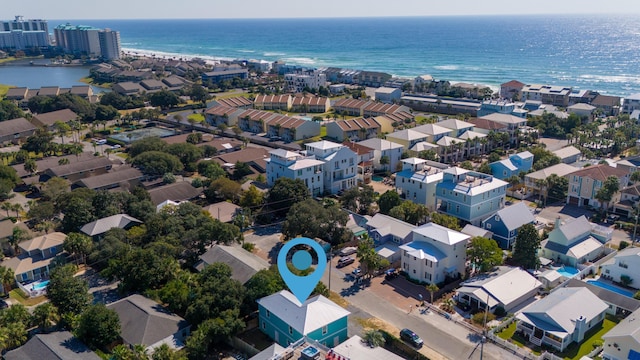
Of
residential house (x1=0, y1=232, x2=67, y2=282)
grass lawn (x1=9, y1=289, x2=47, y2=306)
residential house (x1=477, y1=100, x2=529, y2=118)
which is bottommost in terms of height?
grass lawn (x1=9, y1=289, x2=47, y2=306)

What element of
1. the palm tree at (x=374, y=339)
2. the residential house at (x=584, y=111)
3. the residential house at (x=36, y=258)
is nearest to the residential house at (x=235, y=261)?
the palm tree at (x=374, y=339)

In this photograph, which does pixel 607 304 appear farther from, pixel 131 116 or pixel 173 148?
pixel 131 116

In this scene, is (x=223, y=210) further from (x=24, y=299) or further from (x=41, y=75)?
(x=41, y=75)

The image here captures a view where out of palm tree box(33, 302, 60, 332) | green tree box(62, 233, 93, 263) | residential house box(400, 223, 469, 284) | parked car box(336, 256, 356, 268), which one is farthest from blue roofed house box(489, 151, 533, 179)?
palm tree box(33, 302, 60, 332)

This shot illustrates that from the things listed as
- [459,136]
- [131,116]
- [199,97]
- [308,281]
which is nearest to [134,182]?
[308,281]

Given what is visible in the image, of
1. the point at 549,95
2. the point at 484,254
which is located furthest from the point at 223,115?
the point at 549,95

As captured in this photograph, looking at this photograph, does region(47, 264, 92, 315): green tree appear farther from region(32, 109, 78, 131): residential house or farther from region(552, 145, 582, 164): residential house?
region(32, 109, 78, 131): residential house

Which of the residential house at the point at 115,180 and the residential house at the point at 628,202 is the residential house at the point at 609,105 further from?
the residential house at the point at 115,180

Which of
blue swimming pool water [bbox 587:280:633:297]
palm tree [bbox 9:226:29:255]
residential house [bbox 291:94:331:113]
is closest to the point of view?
blue swimming pool water [bbox 587:280:633:297]
